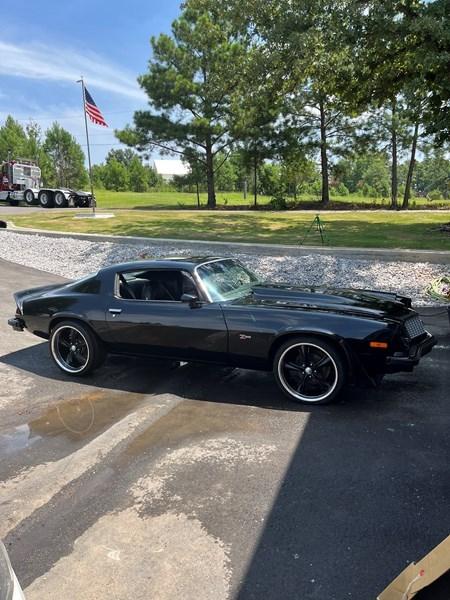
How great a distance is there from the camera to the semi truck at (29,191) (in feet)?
103

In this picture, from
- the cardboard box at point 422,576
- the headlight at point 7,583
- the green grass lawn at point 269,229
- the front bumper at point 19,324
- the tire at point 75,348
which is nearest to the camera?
the headlight at point 7,583

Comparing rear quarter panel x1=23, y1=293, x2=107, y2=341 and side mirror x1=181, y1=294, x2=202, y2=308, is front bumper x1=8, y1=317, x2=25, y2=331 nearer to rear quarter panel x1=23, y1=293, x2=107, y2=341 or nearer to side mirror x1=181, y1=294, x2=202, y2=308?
rear quarter panel x1=23, y1=293, x2=107, y2=341

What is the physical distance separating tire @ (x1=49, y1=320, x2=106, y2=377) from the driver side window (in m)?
0.60

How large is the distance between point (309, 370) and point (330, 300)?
2.84 ft

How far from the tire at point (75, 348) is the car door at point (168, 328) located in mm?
253

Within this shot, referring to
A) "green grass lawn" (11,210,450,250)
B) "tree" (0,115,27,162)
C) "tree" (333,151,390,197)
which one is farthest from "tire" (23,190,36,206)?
"tree" (333,151,390,197)

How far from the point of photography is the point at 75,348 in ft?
19.0

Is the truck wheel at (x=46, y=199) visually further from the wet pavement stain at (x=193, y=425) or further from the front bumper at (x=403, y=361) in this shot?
the front bumper at (x=403, y=361)

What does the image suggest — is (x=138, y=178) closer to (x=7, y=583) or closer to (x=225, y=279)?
(x=225, y=279)

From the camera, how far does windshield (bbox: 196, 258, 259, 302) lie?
5.31 metres

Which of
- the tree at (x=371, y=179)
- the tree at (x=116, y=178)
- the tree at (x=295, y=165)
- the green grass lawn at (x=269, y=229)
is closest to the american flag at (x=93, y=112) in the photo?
the green grass lawn at (x=269, y=229)

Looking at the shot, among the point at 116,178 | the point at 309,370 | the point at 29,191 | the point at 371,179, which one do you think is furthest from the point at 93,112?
the point at 371,179

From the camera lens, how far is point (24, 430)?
4402 millimetres

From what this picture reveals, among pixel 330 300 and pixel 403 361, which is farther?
pixel 330 300
